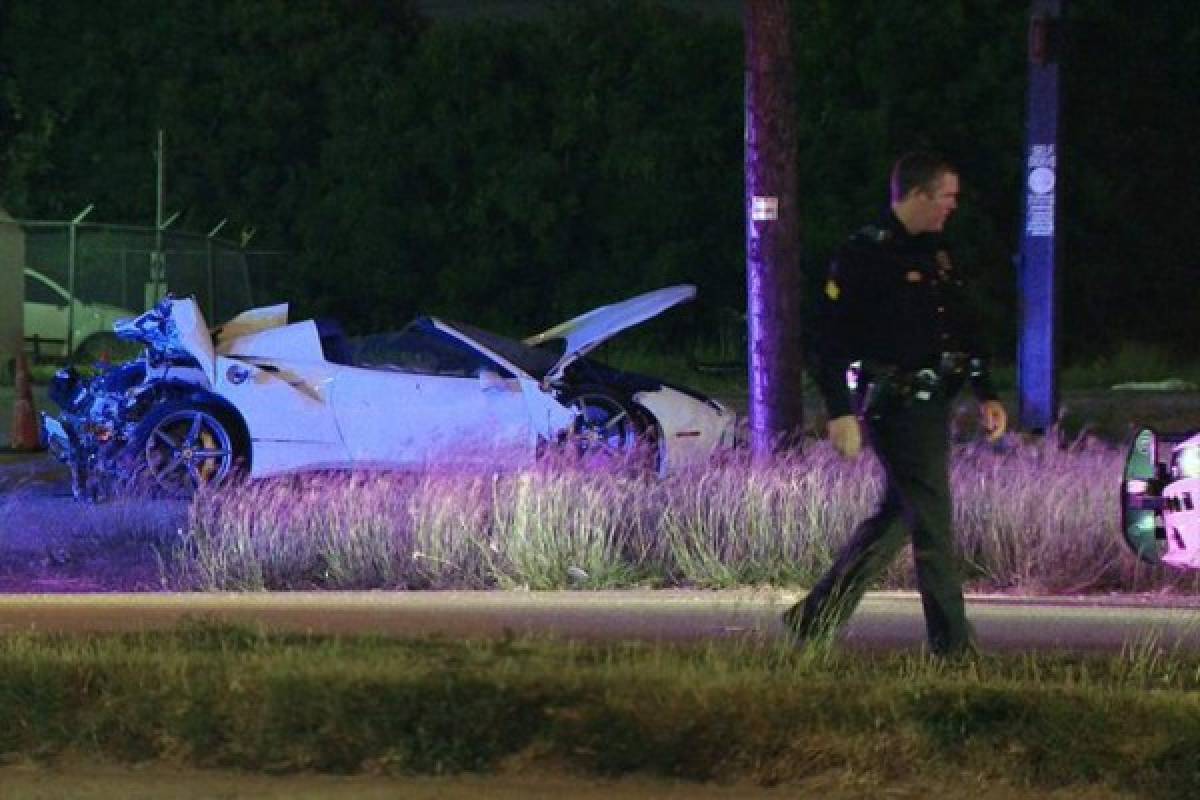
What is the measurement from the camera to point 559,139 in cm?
2897

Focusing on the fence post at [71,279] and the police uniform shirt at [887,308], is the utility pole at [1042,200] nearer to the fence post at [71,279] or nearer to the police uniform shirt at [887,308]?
the police uniform shirt at [887,308]

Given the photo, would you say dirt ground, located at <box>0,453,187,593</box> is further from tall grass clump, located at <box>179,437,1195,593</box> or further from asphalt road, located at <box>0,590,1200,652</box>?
asphalt road, located at <box>0,590,1200,652</box>

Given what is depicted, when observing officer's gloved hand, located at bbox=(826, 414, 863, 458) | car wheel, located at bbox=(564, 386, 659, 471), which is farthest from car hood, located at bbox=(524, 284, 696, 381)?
officer's gloved hand, located at bbox=(826, 414, 863, 458)

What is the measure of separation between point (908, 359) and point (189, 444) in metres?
6.38

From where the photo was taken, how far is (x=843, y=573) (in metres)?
6.03

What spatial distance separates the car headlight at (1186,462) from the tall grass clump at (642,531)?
656 millimetres

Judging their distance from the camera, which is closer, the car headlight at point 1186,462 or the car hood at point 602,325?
the car headlight at point 1186,462

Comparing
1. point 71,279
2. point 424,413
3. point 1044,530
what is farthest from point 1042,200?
point 71,279

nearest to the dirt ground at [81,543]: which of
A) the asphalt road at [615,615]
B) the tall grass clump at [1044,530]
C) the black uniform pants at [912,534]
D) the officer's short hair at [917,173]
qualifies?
the asphalt road at [615,615]

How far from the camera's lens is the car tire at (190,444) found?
35.6 feet

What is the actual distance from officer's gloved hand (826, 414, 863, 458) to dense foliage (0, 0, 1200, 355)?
20230 millimetres

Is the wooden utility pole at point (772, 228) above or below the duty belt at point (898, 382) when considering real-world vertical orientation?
above

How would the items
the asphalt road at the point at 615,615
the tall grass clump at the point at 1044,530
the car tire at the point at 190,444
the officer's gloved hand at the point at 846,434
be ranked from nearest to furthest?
the officer's gloved hand at the point at 846,434
the asphalt road at the point at 615,615
the tall grass clump at the point at 1044,530
the car tire at the point at 190,444

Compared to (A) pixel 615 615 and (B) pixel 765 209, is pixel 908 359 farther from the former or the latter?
(B) pixel 765 209
